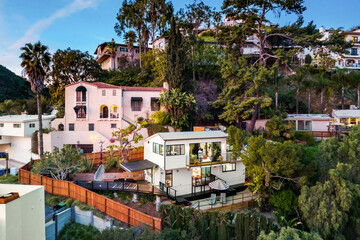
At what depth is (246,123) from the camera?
3216 centimetres

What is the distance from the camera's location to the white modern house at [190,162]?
60.5 feet

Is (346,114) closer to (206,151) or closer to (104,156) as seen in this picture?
(206,151)

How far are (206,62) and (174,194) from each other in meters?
23.2

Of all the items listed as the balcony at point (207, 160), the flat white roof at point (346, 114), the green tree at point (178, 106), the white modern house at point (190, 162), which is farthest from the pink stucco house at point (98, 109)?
the flat white roof at point (346, 114)

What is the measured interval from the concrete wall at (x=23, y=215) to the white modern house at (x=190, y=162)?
9.54 m

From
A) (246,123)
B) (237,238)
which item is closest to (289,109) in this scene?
(246,123)

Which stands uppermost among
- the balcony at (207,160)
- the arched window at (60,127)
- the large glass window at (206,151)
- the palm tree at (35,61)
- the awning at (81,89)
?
the palm tree at (35,61)

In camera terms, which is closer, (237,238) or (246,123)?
(237,238)

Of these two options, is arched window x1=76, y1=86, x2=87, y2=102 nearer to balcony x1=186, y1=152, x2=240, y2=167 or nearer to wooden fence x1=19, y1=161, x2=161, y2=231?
wooden fence x1=19, y1=161, x2=161, y2=231

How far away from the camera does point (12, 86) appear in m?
58.7

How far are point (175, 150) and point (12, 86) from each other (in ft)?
188

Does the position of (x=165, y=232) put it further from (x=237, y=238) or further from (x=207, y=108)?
(x=207, y=108)

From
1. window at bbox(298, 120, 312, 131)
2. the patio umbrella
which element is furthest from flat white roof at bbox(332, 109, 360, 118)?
the patio umbrella

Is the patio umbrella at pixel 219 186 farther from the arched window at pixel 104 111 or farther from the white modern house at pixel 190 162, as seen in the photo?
the arched window at pixel 104 111
